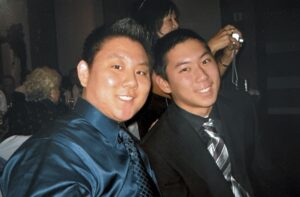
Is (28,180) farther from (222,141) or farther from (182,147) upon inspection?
(222,141)

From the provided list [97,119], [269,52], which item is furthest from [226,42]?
[269,52]

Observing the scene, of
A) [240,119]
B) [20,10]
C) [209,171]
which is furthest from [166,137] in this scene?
[20,10]

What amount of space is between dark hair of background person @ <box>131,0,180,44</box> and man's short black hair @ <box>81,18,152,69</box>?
837mm

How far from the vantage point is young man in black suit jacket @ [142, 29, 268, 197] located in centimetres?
165

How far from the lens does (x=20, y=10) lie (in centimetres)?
691

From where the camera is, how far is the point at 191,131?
1.77 metres

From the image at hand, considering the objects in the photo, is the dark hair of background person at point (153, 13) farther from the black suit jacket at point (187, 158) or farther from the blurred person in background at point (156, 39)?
the black suit jacket at point (187, 158)

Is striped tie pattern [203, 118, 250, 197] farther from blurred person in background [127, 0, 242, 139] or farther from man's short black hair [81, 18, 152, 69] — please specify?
man's short black hair [81, 18, 152, 69]

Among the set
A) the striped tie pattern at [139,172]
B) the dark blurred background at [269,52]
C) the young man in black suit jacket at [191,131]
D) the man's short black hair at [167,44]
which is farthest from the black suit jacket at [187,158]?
the dark blurred background at [269,52]

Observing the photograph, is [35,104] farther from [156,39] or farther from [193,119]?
[193,119]

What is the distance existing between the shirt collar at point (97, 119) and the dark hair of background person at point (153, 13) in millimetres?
1033

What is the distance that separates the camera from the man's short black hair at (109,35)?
1318 mm

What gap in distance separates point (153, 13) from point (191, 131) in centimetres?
95

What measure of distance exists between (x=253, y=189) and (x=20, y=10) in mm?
6257
